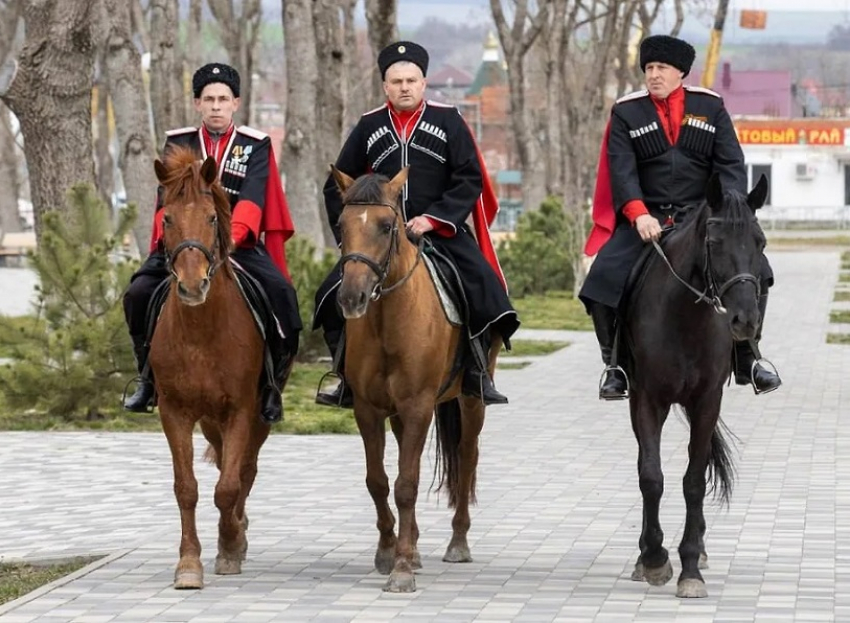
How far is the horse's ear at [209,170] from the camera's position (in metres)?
8.77

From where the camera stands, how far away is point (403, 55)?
9.62m

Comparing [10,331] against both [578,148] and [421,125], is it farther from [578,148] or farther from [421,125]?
[578,148]

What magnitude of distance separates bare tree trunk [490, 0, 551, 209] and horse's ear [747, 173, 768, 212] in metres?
30.6

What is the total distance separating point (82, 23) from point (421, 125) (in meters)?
7.15

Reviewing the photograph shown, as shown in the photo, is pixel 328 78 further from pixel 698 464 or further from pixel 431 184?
pixel 698 464

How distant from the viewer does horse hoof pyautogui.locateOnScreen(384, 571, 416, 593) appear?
870 cm

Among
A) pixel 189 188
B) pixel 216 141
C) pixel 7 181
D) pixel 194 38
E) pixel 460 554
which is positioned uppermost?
pixel 216 141

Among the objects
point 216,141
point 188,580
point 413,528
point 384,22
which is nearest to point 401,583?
point 413,528

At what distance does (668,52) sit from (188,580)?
335cm

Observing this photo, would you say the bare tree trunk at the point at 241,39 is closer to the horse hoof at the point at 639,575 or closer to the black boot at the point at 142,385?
the black boot at the point at 142,385

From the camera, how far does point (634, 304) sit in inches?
364

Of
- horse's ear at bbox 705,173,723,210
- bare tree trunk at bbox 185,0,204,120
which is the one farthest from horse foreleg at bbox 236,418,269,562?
bare tree trunk at bbox 185,0,204,120

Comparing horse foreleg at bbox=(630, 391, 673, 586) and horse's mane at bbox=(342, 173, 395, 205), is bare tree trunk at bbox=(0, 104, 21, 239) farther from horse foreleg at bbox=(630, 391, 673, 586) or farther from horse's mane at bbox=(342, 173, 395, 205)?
horse foreleg at bbox=(630, 391, 673, 586)

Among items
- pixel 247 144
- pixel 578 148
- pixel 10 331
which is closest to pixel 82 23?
pixel 10 331
